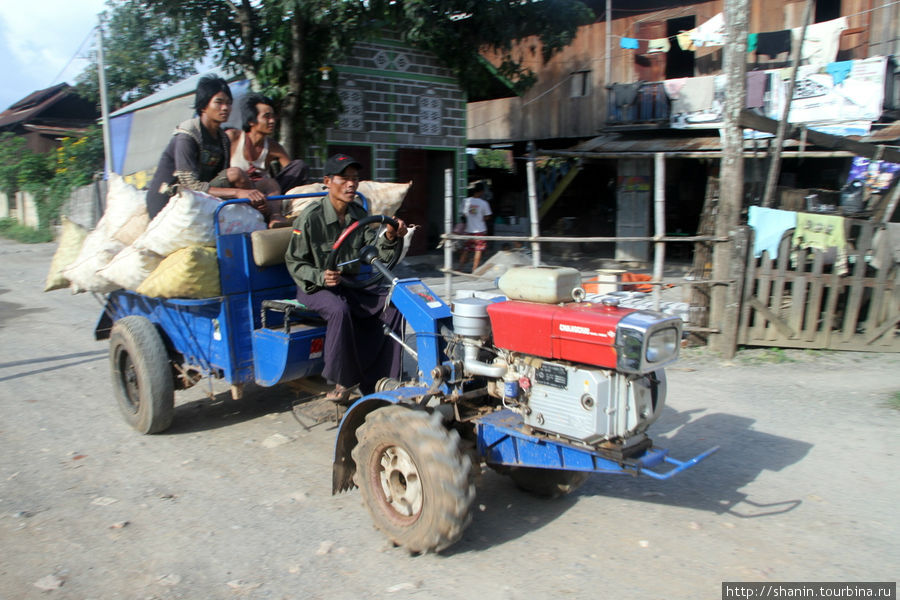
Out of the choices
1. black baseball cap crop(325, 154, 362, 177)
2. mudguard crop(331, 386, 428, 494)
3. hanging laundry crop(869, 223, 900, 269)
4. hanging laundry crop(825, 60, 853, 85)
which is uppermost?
hanging laundry crop(825, 60, 853, 85)

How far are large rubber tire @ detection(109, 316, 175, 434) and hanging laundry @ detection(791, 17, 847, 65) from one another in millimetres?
13743

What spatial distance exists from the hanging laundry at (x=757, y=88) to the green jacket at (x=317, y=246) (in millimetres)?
12531

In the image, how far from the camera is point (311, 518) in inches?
153

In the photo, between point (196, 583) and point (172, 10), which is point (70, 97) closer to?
point (172, 10)

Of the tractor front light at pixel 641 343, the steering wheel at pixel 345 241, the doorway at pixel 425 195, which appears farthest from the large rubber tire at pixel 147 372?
the doorway at pixel 425 195

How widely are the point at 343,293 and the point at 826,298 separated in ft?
17.7

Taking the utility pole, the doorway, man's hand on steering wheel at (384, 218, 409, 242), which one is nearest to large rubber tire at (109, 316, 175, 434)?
man's hand on steering wheel at (384, 218, 409, 242)

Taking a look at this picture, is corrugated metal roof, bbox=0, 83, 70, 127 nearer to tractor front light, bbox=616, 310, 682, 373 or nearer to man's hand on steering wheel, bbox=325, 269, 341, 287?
man's hand on steering wheel, bbox=325, 269, 341, 287

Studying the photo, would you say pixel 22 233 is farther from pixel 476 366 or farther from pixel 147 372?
pixel 476 366

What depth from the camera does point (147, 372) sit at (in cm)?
503

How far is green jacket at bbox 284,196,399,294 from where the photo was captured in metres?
4.31

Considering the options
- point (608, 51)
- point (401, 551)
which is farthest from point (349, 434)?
point (608, 51)

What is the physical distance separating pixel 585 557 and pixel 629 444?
0.67 meters

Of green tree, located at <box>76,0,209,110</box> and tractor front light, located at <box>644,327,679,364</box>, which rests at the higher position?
green tree, located at <box>76,0,209,110</box>
